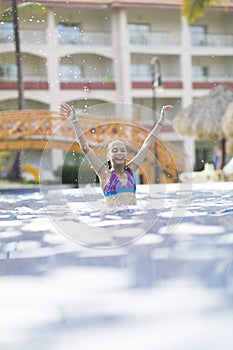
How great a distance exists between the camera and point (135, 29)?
38.1 ft

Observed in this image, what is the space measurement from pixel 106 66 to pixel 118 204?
813cm

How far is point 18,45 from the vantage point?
1034 centimetres

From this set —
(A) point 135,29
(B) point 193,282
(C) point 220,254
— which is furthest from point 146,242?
(A) point 135,29

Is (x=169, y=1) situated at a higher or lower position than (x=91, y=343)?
higher

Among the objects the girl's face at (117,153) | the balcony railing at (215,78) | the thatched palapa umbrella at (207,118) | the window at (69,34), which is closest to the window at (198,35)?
the balcony railing at (215,78)

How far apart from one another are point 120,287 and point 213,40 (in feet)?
34.6

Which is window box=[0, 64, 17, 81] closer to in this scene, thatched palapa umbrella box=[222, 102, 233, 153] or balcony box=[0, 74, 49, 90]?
balcony box=[0, 74, 49, 90]

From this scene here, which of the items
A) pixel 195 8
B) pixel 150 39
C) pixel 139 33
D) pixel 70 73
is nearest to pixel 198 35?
pixel 150 39

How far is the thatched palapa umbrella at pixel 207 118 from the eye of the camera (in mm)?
8992

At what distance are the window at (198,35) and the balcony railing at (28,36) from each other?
3.02 metres

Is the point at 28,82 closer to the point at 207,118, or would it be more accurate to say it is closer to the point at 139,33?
the point at 139,33

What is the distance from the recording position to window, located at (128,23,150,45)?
37.7 ft

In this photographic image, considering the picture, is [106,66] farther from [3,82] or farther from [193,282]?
[193,282]

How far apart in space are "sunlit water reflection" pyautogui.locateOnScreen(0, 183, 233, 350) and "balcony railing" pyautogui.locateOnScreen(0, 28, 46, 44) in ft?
26.1
